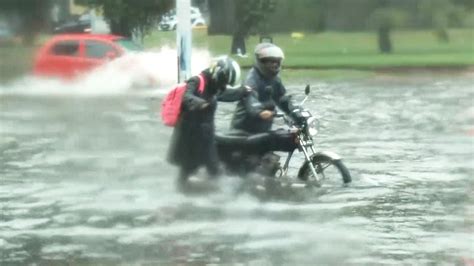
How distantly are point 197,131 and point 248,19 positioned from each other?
28.3m

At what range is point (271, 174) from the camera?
14039 mm

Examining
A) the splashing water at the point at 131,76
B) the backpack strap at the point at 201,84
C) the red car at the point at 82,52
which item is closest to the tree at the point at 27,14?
the splashing water at the point at 131,76

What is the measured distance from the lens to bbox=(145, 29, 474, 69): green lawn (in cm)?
3928

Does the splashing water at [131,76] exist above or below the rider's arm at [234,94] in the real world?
below

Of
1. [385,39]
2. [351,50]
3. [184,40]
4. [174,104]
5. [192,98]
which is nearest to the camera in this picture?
[192,98]

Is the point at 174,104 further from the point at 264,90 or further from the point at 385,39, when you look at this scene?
the point at 385,39

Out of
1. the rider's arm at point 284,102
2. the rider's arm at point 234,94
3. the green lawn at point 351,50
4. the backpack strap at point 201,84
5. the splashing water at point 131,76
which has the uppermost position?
the backpack strap at point 201,84

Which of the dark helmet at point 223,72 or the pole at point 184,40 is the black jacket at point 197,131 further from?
the pole at point 184,40

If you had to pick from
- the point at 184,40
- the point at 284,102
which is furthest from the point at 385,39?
the point at 284,102

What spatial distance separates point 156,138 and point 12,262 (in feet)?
33.4

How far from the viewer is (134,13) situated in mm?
37188

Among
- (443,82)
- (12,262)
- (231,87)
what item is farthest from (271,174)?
(443,82)

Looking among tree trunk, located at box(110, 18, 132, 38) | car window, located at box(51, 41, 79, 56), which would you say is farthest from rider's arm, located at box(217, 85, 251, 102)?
tree trunk, located at box(110, 18, 132, 38)

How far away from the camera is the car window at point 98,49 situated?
31.2 m
